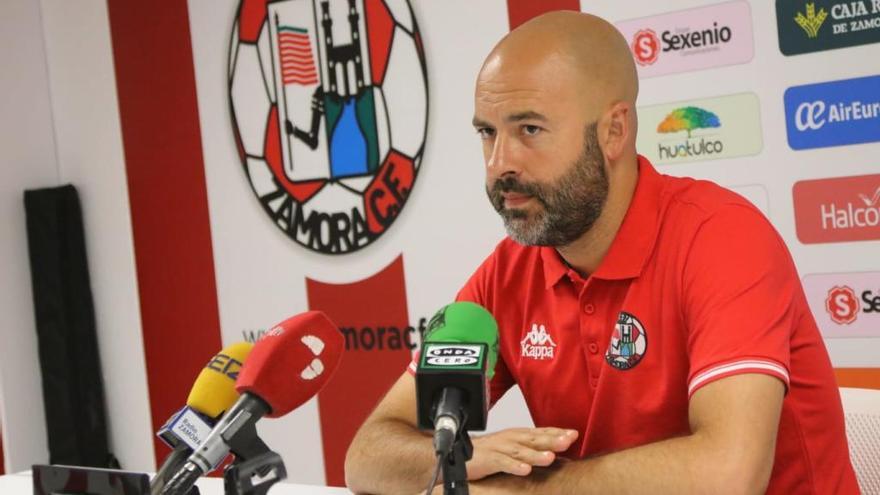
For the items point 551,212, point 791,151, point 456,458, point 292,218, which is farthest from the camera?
point 292,218

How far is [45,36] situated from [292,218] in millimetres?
1235

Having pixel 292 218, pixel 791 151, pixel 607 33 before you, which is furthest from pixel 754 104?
pixel 292 218

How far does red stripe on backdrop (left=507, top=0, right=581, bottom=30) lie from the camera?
3232 millimetres

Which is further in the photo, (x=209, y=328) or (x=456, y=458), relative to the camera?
(x=209, y=328)

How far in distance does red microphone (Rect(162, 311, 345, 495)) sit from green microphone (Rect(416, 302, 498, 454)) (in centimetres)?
21

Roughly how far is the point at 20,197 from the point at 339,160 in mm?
1279

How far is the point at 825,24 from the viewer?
2787 mm

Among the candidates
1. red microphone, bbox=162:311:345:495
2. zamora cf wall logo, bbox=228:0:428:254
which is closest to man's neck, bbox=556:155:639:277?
red microphone, bbox=162:311:345:495

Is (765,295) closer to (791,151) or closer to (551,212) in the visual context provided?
(551,212)

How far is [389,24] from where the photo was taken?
11.6 feet

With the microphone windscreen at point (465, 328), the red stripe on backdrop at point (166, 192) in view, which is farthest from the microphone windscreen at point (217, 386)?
the red stripe on backdrop at point (166, 192)

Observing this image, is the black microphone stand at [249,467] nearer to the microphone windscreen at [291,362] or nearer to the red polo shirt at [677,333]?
the microphone windscreen at [291,362]

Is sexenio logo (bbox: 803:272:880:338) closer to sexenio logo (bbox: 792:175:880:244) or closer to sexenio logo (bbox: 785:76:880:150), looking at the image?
sexenio logo (bbox: 792:175:880:244)

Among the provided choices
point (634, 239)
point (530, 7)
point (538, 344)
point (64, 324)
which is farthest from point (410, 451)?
point (64, 324)
